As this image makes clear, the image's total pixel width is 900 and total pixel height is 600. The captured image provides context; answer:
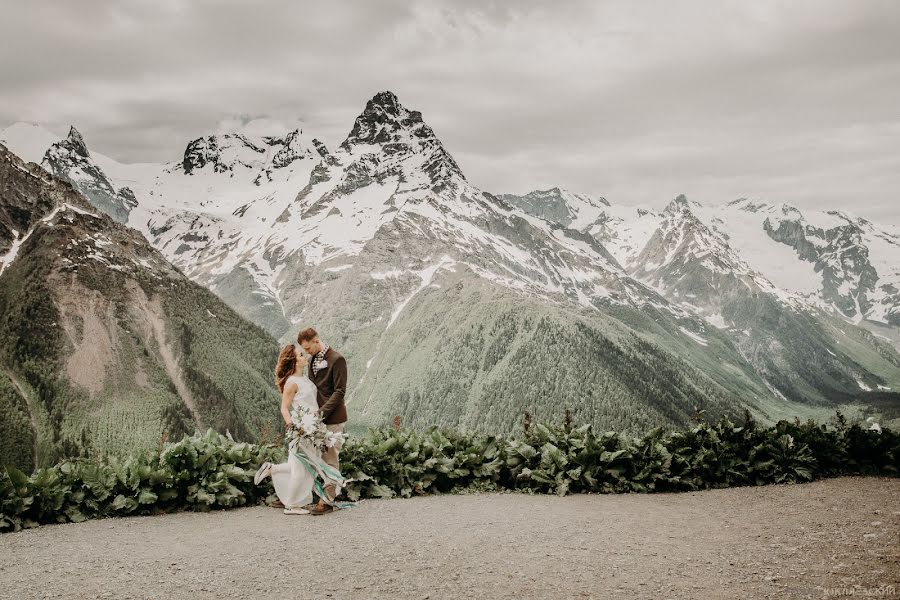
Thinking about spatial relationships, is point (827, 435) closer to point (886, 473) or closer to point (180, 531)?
point (886, 473)

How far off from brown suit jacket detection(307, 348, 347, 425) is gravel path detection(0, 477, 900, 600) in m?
2.29

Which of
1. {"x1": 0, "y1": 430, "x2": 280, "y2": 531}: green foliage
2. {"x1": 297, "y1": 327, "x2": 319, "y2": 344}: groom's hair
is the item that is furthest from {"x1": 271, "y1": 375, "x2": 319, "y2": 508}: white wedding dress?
{"x1": 0, "y1": 430, "x2": 280, "y2": 531}: green foliage

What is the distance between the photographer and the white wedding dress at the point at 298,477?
1652 centimetres

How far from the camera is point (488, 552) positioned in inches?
504

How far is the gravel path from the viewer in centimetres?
1094

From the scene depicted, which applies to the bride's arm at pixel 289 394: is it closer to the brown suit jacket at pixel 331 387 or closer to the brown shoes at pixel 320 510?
the brown suit jacket at pixel 331 387

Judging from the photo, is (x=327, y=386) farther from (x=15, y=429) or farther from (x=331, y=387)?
(x=15, y=429)

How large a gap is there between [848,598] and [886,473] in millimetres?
12016

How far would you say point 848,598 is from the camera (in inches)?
390

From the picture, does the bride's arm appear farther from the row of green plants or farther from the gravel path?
the gravel path

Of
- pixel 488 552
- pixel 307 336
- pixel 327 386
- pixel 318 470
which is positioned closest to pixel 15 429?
pixel 318 470

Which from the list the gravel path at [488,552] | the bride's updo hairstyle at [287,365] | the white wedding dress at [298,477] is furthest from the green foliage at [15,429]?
the gravel path at [488,552]

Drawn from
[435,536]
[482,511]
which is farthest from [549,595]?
[482,511]

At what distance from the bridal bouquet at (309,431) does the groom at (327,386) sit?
265mm
